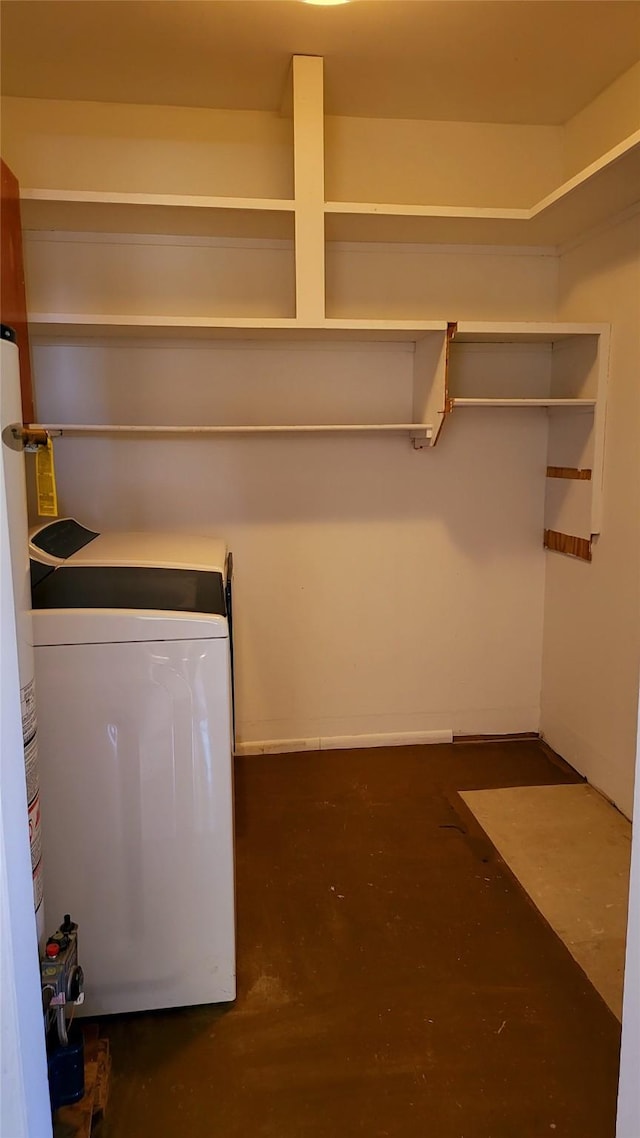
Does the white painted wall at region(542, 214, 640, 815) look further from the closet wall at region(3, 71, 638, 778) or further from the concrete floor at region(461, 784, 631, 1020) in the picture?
the concrete floor at region(461, 784, 631, 1020)

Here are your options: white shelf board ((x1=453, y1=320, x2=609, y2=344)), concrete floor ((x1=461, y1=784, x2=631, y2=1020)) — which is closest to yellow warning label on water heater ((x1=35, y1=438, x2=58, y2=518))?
white shelf board ((x1=453, y1=320, x2=609, y2=344))

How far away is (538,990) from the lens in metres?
1.80

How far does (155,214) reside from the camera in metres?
2.38

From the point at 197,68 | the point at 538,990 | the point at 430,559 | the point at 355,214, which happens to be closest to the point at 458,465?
the point at 430,559

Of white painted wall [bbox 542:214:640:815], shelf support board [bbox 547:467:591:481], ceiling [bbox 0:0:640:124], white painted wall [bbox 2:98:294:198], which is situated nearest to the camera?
ceiling [bbox 0:0:640:124]

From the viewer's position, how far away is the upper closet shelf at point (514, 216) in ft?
7.00

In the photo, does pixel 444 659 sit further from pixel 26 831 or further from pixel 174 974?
pixel 26 831

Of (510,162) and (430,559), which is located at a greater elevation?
(510,162)

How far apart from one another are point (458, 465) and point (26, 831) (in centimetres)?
246

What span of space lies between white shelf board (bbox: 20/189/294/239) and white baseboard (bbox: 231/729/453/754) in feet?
6.57

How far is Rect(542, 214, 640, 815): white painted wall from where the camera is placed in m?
2.45

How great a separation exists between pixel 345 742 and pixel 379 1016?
1455 millimetres

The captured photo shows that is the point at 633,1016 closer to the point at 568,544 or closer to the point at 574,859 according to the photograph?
the point at 574,859

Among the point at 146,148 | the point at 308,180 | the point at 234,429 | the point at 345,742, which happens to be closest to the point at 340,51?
the point at 308,180
